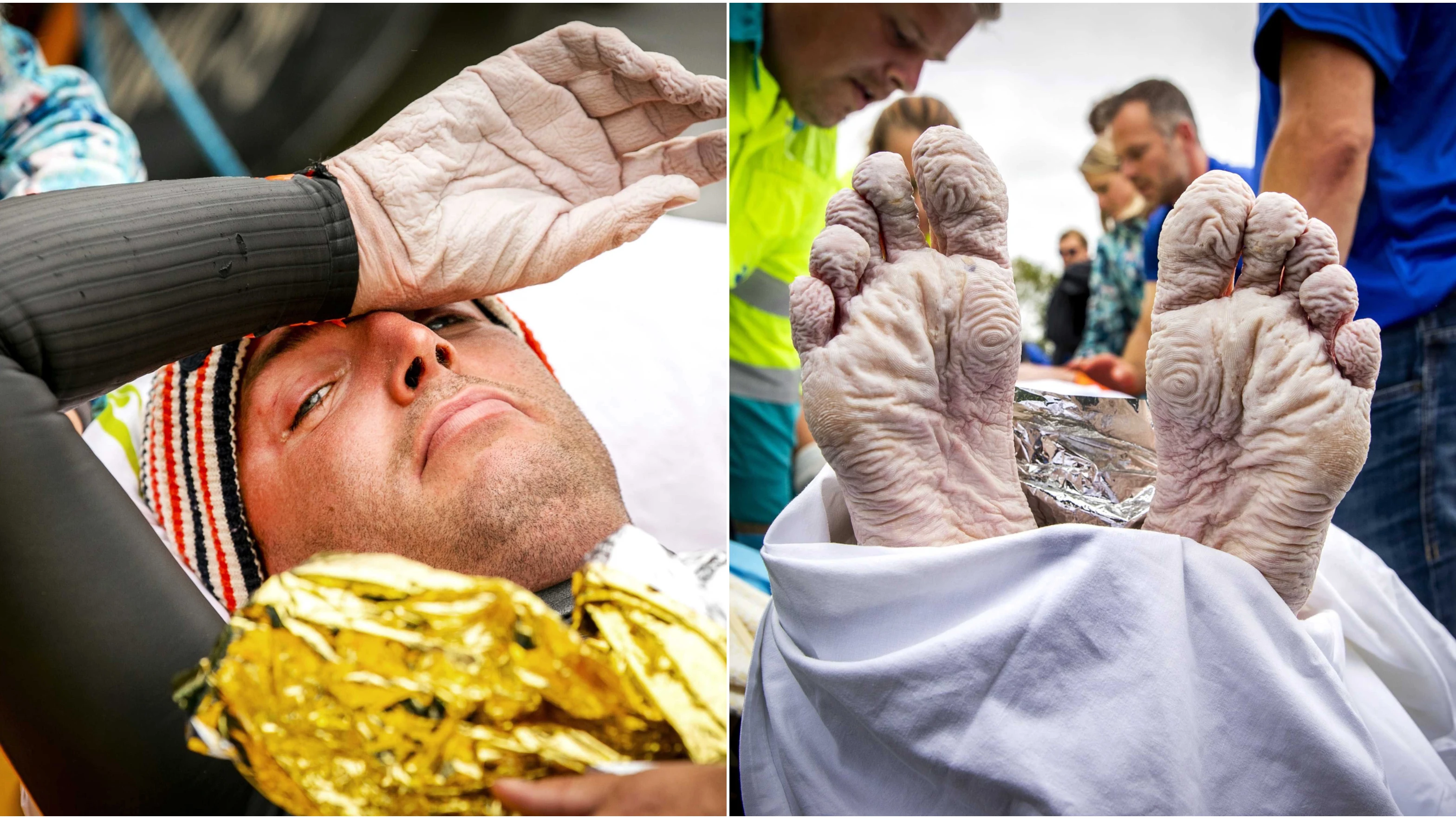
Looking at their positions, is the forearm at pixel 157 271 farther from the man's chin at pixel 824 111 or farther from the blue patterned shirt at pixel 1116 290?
the blue patterned shirt at pixel 1116 290

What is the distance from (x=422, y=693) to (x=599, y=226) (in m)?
0.42

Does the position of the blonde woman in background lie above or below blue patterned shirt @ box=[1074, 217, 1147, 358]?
above

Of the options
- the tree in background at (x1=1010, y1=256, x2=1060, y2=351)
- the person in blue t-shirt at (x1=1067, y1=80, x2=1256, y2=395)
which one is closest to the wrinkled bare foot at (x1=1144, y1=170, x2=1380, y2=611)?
the person in blue t-shirt at (x1=1067, y1=80, x2=1256, y2=395)

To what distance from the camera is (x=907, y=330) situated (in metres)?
0.68

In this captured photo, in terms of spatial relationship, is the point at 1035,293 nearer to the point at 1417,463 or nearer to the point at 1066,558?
the point at 1417,463

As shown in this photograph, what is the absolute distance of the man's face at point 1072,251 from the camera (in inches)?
92.5

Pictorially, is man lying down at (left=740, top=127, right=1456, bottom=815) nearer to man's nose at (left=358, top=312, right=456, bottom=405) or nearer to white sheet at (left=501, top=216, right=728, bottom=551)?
white sheet at (left=501, top=216, right=728, bottom=551)

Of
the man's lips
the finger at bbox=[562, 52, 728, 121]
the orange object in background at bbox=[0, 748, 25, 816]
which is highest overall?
the finger at bbox=[562, 52, 728, 121]

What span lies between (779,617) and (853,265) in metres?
0.30

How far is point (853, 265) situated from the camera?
2.25 feet

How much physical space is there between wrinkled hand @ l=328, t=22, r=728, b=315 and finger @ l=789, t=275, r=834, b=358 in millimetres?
210

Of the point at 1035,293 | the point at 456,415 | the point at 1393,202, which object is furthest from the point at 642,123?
the point at 1035,293

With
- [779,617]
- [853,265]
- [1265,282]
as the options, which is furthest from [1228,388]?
[779,617]

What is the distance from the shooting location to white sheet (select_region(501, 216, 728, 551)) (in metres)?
0.80
